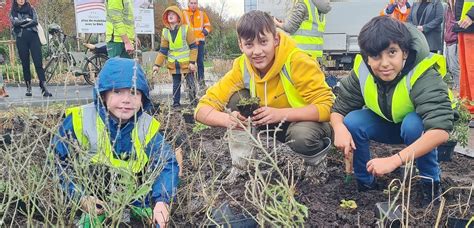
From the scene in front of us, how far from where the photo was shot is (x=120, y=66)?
2338 mm

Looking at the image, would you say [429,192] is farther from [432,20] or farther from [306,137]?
[432,20]

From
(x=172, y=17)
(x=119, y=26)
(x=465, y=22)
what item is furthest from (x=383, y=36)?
(x=172, y=17)

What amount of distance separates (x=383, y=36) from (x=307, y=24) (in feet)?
9.51

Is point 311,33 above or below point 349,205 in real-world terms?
above

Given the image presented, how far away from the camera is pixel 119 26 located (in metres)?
5.69

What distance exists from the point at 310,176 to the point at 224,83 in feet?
2.46

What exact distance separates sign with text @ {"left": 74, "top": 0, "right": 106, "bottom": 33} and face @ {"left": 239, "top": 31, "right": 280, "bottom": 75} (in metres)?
10.5

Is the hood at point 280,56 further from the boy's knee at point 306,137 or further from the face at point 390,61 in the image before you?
the face at point 390,61

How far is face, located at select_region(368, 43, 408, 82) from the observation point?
2365 mm

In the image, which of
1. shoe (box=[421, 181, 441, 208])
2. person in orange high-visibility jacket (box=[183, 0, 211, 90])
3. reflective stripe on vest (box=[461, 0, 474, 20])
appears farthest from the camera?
person in orange high-visibility jacket (box=[183, 0, 211, 90])

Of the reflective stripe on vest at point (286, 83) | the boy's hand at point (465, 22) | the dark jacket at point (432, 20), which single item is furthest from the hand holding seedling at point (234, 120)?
the dark jacket at point (432, 20)

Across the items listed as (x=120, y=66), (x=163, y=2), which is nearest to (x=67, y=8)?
(x=163, y=2)

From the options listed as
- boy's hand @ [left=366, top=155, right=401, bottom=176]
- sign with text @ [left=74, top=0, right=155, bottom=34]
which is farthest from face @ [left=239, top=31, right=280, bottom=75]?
sign with text @ [left=74, top=0, right=155, bottom=34]

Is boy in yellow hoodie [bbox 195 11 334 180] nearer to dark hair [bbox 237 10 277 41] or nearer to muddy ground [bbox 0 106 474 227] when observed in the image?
dark hair [bbox 237 10 277 41]
